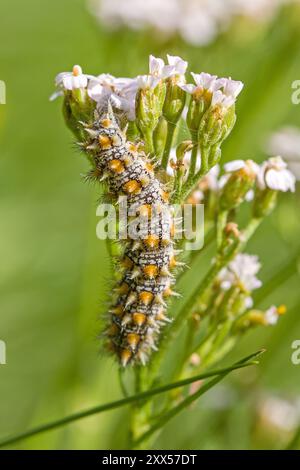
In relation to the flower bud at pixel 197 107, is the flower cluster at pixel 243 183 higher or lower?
lower

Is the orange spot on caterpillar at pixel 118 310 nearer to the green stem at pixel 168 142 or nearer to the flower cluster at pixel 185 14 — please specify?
the green stem at pixel 168 142

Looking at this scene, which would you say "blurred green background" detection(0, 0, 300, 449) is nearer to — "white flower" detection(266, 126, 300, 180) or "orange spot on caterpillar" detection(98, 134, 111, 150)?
"white flower" detection(266, 126, 300, 180)

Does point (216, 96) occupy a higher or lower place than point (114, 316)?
higher

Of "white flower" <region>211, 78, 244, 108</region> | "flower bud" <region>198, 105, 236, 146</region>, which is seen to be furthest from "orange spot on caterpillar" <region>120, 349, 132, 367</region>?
"white flower" <region>211, 78, 244, 108</region>

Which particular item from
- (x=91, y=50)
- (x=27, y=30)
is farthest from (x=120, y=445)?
(x=27, y=30)

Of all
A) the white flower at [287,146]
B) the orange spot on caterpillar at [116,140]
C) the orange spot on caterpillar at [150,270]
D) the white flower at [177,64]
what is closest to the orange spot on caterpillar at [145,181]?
the orange spot on caterpillar at [116,140]
